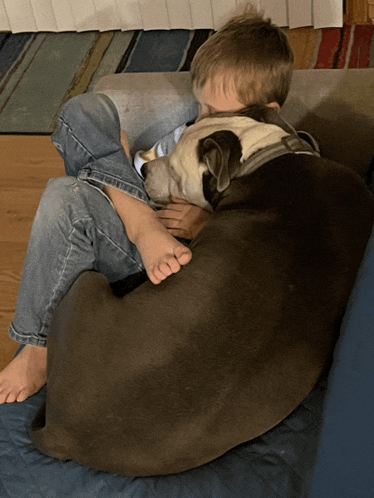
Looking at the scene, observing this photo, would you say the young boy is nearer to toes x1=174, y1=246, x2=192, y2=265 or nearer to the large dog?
toes x1=174, y1=246, x2=192, y2=265

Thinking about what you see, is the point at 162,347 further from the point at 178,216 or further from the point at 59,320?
the point at 178,216

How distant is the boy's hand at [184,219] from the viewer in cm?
120

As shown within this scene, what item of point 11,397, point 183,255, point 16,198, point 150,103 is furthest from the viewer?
point 16,198

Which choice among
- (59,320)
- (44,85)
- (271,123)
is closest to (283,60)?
(271,123)

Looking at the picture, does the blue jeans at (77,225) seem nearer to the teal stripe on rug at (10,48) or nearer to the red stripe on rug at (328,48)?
the red stripe on rug at (328,48)

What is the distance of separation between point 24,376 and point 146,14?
1.93 metres

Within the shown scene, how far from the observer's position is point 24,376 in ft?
3.94

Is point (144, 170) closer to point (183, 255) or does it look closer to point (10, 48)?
point (183, 255)

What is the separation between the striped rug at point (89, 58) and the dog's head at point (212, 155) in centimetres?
112

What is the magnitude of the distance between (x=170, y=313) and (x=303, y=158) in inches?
13.8

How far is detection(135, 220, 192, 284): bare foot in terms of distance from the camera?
985 millimetres

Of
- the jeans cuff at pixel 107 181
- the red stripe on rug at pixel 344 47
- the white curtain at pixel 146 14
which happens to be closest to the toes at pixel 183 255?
the jeans cuff at pixel 107 181

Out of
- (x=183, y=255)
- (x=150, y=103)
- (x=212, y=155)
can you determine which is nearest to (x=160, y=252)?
(x=183, y=255)

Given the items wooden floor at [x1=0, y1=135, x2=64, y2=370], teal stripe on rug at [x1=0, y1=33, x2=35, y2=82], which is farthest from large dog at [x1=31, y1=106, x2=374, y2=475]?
teal stripe on rug at [x1=0, y1=33, x2=35, y2=82]
